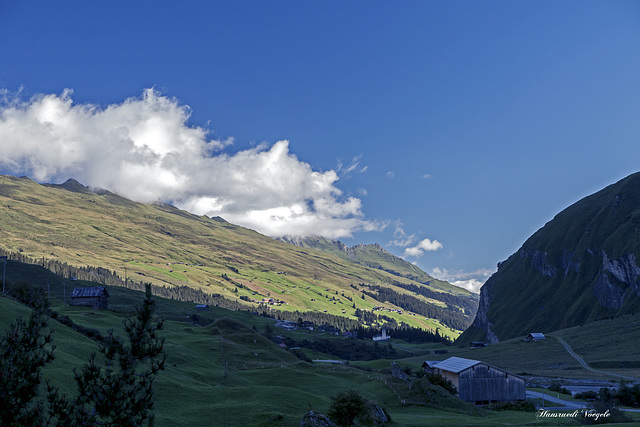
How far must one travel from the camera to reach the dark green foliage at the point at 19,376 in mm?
26500

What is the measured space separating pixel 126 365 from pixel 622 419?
156 ft

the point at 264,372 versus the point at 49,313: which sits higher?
the point at 49,313

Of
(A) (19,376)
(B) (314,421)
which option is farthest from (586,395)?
(A) (19,376)

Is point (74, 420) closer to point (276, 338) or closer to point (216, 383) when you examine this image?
point (216, 383)

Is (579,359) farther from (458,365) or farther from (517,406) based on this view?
(517,406)

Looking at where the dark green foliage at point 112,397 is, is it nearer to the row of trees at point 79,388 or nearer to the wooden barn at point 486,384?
the row of trees at point 79,388

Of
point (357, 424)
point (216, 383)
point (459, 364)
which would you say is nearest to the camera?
point (357, 424)

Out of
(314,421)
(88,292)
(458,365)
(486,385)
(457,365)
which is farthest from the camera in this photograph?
(88,292)

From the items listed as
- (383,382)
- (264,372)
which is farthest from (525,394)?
(264,372)

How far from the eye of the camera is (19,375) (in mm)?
27391

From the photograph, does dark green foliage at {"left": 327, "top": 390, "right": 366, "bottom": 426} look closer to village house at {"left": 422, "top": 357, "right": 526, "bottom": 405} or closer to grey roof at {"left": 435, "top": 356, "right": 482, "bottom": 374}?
village house at {"left": 422, "top": 357, "right": 526, "bottom": 405}

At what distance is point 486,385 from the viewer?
259ft

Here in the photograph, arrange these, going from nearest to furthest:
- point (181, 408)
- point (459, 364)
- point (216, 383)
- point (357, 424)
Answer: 1. point (357, 424)
2. point (181, 408)
3. point (216, 383)
4. point (459, 364)

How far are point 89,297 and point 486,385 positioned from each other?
109 meters
